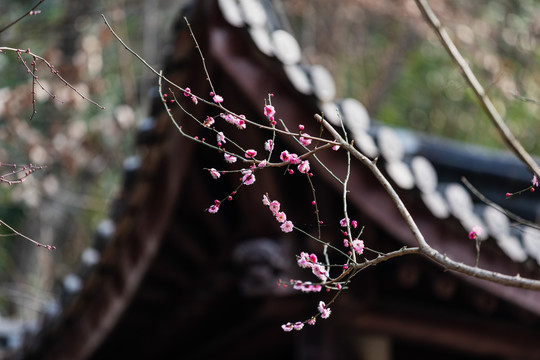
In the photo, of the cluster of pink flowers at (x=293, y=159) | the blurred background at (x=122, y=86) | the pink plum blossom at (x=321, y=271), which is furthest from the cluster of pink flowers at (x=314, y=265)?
the blurred background at (x=122, y=86)

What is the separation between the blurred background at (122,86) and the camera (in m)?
5.85

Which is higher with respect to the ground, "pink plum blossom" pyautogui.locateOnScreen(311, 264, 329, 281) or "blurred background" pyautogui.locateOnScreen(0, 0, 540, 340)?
"blurred background" pyautogui.locateOnScreen(0, 0, 540, 340)

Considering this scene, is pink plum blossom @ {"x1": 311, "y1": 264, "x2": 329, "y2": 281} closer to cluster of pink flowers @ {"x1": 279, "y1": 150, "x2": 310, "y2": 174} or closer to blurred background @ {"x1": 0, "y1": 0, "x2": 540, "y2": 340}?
cluster of pink flowers @ {"x1": 279, "y1": 150, "x2": 310, "y2": 174}

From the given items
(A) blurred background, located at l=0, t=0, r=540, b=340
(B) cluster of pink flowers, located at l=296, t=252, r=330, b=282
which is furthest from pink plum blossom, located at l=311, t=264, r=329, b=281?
(A) blurred background, located at l=0, t=0, r=540, b=340

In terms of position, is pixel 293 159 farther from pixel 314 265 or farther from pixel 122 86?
pixel 122 86

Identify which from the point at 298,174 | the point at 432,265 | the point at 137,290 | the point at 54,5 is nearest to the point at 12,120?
the point at 137,290

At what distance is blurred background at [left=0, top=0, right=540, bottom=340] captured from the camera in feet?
19.2

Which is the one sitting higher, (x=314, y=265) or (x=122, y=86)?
(x=122, y=86)

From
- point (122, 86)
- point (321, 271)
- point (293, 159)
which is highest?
point (122, 86)

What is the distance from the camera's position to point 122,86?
8797mm

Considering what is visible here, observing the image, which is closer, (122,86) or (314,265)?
(314,265)

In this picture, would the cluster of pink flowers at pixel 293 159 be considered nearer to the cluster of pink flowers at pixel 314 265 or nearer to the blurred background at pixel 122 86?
A: the cluster of pink flowers at pixel 314 265

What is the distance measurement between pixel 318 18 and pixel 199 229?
23.0ft

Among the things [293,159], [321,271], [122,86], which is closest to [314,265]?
[321,271]
